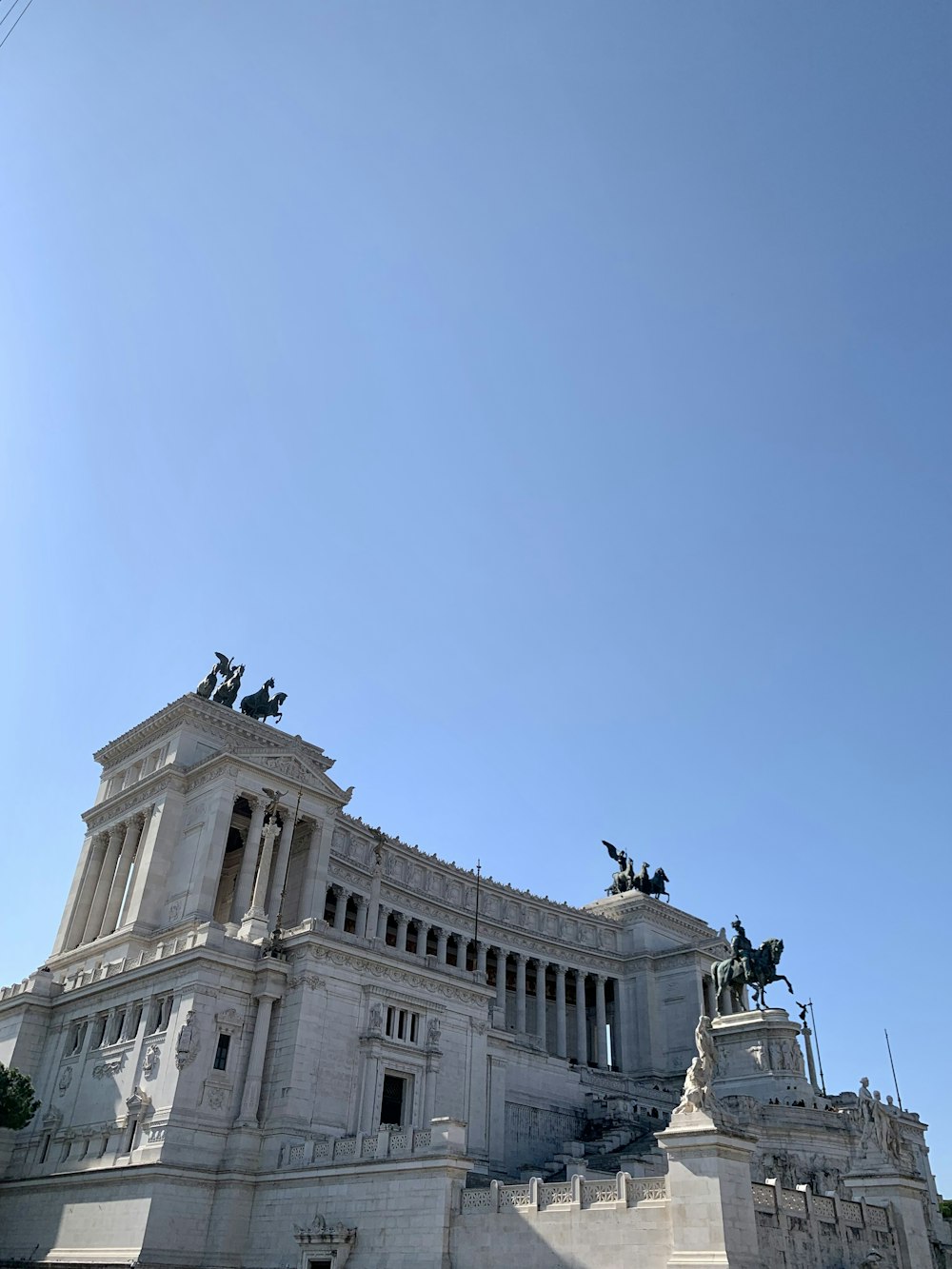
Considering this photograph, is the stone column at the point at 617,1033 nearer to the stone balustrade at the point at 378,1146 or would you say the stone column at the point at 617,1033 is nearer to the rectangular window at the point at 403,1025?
the rectangular window at the point at 403,1025

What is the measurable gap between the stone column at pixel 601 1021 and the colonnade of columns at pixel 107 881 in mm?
47178

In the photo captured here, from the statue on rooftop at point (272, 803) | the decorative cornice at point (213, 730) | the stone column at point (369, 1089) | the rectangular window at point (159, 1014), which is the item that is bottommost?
the stone column at point (369, 1089)

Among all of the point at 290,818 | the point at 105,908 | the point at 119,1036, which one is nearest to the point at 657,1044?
the point at 290,818

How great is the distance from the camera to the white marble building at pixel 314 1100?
3155cm

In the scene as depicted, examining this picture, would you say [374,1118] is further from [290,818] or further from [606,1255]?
[290,818]

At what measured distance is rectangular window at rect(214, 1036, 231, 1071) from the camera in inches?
1675

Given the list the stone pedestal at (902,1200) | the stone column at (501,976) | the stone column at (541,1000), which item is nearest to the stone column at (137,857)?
the stone column at (501,976)

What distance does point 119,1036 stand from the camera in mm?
47375

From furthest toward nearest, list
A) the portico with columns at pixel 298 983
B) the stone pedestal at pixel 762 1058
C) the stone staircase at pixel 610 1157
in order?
1. the stone pedestal at pixel 762 1058
2. the stone staircase at pixel 610 1157
3. the portico with columns at pixel 298 983

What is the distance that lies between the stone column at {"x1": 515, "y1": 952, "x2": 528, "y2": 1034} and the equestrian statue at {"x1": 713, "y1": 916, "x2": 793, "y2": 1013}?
20.9 m

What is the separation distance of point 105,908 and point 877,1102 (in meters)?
51.1

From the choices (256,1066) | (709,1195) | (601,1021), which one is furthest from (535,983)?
(709,1195)

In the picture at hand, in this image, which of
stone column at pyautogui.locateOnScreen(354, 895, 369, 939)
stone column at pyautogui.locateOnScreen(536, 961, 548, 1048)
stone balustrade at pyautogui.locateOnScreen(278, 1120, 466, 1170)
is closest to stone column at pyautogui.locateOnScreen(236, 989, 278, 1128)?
stone balustrade at pyautogui.locateOnScreen(278, 1120, 466, 1170)

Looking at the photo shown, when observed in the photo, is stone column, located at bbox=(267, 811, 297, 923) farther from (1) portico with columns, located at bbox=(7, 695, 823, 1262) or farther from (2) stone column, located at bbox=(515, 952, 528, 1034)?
(2) stone column, located at bbox=(515, 952, 528, 1034)
